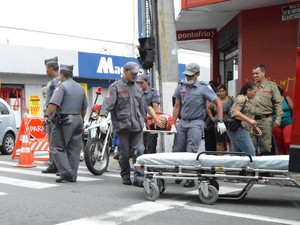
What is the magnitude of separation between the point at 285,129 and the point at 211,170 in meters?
3.38

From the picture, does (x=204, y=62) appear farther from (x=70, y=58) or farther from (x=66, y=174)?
(x=66, y=174)

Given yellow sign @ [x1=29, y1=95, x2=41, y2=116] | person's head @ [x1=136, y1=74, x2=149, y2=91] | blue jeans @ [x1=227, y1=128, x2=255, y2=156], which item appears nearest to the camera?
blue jeans @ [x1=227, y1=128, x2=255, y2=156]

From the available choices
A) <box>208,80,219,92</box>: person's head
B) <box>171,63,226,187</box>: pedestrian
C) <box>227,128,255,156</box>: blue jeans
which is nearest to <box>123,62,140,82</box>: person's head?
<box>171,63,226,187</box>: pedestrian

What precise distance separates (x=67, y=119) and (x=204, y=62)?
27102mm

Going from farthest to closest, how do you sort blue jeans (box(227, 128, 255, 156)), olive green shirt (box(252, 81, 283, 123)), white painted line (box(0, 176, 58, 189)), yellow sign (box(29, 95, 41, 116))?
yellow sign (box(29, 95, 41, 116)), olive green shirt (box(252, 81, 283, 123)), blue jeans (box(227, 128, 255, 156)), white painted line (box(0, 176, 58, 189))

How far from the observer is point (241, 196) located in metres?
6.58

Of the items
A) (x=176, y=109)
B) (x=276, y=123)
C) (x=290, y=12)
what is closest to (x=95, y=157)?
(x=176, y=109)

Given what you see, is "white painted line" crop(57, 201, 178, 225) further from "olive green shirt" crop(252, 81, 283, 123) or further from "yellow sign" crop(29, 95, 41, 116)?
"yellow sign" crop(29, 95, 41, 116)

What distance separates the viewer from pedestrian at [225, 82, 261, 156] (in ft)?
27.3

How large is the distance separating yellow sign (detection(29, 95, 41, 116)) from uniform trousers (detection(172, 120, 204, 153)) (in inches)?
644

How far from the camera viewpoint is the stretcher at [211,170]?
621 centimetres

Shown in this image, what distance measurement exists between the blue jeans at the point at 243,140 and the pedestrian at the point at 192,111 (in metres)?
0.75

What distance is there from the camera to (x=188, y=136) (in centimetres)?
782

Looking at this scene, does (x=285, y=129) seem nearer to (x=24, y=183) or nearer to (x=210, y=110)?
(x=210, y=110)
